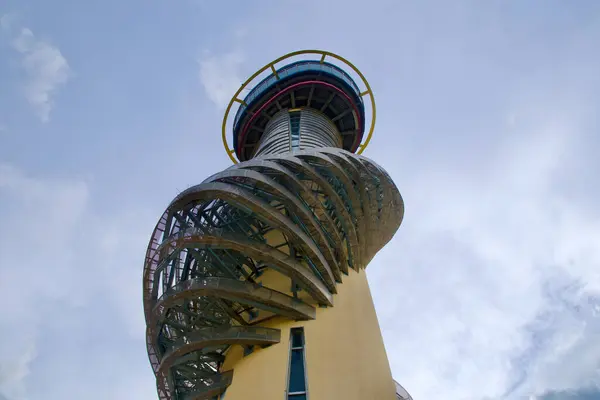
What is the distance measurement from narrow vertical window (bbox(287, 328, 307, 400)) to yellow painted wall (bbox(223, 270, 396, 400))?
0.55 ft

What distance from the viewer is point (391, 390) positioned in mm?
16656

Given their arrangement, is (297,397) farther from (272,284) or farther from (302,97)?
(302,97)

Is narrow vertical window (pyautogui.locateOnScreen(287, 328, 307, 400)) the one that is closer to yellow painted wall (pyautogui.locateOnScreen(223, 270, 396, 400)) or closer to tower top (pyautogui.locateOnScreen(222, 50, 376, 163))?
yellow painted wall (pyautogui.locateOnScreen(223, 270, 396, 400))

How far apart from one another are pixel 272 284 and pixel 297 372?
4.22 metres

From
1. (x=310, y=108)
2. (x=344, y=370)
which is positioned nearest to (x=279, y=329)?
(x=344, y=370)

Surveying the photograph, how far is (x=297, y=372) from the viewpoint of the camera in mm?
13969

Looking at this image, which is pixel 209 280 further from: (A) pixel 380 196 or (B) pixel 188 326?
(A) pixel 380 196

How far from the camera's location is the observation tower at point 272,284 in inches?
578

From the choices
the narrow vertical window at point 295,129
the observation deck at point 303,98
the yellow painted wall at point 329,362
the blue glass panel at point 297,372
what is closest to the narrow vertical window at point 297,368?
the blue glass panel at point 297,372

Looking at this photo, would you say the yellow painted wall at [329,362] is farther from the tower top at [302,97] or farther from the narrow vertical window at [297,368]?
the tower top at [302,97]

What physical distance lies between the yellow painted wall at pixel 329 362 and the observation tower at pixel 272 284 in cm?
4

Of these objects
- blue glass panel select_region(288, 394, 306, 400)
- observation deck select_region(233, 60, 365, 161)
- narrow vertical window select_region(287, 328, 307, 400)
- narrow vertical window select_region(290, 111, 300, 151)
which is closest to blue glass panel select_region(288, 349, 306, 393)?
narrow vertical window select_region(287, 328, 307, 400)

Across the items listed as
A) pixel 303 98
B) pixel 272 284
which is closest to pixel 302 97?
pixel 303 98

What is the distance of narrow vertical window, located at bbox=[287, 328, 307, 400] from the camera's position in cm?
1337
